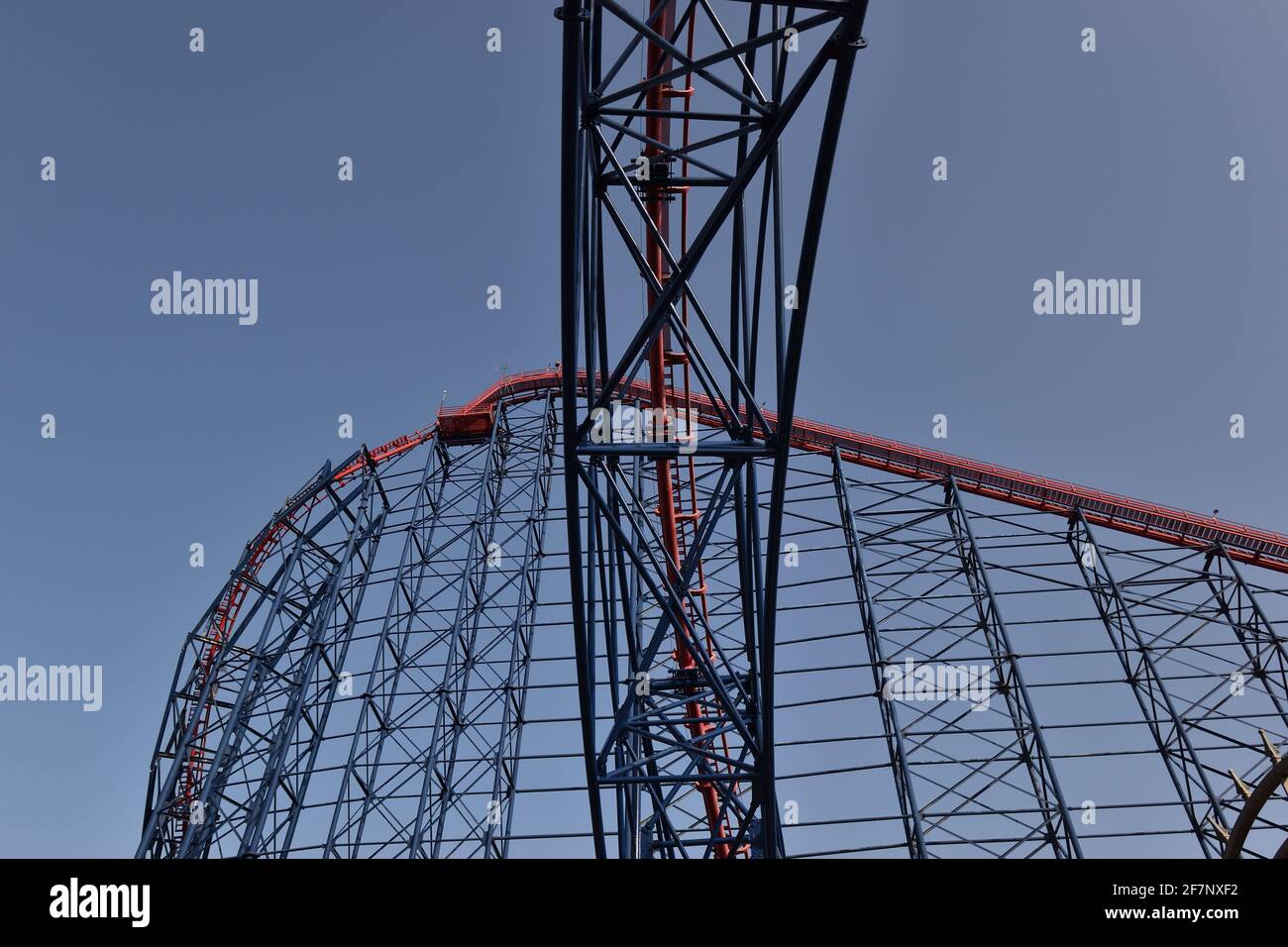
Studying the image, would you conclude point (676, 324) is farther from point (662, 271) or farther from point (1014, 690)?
→ point (1014, 690)

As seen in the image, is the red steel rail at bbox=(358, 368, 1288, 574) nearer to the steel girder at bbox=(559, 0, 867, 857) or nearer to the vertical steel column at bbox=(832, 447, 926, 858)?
the vertical steel column at bbox=(832, 447, 926, 858)

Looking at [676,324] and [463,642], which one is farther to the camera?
[463,642]

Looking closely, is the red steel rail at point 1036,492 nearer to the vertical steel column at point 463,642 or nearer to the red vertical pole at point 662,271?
the vertical steel column at point 463,642

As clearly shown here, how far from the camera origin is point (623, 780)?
40.2ft

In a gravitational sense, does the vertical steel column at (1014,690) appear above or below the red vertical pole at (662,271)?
below

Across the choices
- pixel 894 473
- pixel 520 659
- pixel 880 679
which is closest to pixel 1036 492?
pixel 894 473

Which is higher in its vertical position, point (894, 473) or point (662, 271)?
point (662, 271)

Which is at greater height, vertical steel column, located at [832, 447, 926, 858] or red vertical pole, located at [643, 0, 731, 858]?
red vertical pole, located at [643, 0, 731, 858]

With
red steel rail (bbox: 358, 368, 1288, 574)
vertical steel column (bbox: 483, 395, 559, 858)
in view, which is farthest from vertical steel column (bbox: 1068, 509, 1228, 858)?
vertical steel column (bbox: 483, 395, 559, 858)

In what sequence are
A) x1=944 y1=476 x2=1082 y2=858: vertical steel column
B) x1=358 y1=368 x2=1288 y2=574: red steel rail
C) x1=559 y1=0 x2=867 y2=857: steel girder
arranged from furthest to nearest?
x1=358 y1=368 x2=1288 y2=574: red steel rail < x1=944 y1=476 x2=1082 y2=858: vertical steel column < x1=559 y1=0 x2=867 y2=857: steel girder

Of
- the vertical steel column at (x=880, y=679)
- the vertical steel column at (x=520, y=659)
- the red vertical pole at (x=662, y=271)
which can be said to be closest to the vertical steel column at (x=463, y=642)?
the vertical steel column at (x=520, y=659)
